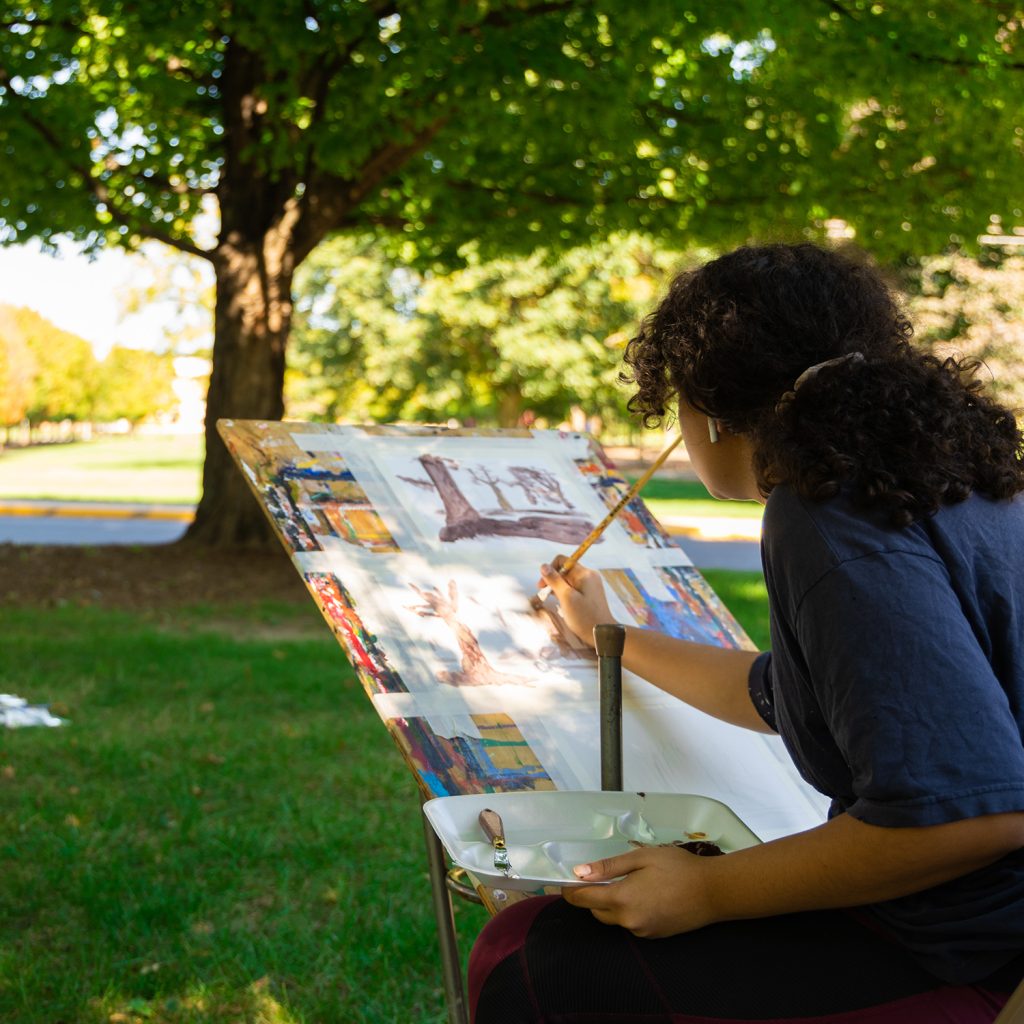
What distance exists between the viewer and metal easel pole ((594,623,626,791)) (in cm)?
194

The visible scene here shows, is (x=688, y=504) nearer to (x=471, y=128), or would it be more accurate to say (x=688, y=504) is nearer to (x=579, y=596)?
(x=471, y=128)

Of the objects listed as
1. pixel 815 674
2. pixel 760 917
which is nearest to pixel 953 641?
pixel 815 674

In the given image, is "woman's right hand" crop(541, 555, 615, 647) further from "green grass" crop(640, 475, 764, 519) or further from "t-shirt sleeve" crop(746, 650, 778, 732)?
"green grass" crop(640, 475, 764, 519)

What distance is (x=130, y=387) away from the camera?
2366 inches

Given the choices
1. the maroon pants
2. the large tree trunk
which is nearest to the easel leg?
the maroon pants

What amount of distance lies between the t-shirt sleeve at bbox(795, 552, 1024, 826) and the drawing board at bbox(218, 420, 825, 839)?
2.61ft

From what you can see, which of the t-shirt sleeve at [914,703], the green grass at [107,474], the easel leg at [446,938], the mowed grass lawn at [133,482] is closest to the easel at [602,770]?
the easel leg at [446,938]

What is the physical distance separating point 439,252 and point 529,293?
1488 cm

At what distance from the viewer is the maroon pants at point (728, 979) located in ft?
4.32

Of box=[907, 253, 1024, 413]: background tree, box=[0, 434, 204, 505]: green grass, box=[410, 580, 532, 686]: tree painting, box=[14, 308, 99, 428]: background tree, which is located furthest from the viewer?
box=[14, 308, 99, 428]: background tree

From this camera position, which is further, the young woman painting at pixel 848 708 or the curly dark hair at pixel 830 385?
the curly dark hair at pixel 830 385

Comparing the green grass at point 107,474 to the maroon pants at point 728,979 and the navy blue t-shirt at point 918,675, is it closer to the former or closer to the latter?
the maroon pants at point 728,979

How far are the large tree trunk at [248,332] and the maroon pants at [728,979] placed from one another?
6934 mm

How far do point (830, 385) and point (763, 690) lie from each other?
2.25 ft
